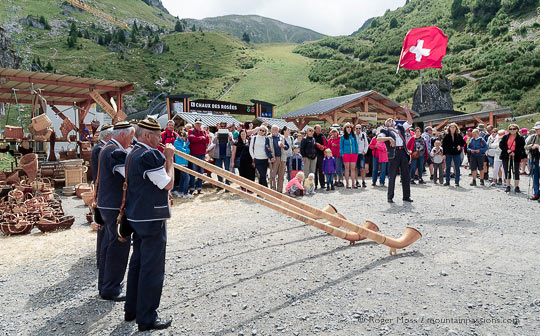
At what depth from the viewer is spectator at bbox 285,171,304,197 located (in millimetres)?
9414

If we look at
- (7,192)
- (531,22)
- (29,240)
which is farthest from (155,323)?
(531,22)

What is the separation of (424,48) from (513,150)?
10251mm

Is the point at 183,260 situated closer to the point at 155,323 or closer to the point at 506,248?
the point at 155,323

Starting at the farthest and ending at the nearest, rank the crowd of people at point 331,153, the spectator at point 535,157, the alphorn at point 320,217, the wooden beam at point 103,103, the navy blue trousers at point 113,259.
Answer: the wooden beam at point 103,103, the crowd of people at point 331,153, the spectator at point 535,157, the alphorn at point 320,217, the navy blue trousers at point 113,259

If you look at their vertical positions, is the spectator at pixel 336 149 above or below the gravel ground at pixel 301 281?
above

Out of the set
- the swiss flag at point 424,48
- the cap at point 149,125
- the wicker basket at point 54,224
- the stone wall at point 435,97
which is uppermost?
the stone wall at point 435,97

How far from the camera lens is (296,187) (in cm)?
950

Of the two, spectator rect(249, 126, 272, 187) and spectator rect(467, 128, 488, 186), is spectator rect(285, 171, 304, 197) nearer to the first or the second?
spectator rect(249, 126, 272, 187)

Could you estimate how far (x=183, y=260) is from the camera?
463 cm

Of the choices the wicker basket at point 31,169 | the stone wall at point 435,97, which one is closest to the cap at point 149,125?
the wicker basket at point 31,169

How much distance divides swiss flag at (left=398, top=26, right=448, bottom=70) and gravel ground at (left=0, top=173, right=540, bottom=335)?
13.3 m

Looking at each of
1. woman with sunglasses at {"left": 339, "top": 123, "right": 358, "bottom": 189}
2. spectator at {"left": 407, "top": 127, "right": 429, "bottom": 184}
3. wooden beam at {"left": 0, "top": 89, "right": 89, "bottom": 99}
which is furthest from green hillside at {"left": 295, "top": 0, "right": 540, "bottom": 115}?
wooden beam at {"left": 0, "top": 89, "right": 89, "bottom": 99}

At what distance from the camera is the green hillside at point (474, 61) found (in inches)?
1937

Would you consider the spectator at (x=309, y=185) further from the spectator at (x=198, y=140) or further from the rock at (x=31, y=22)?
the rock at (x=31, y=22)
